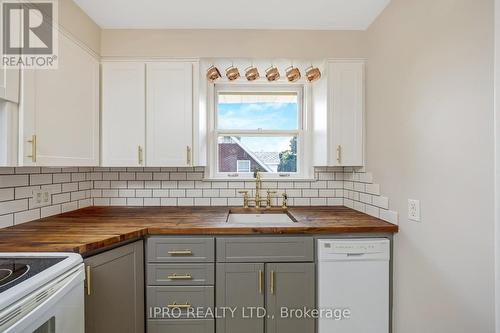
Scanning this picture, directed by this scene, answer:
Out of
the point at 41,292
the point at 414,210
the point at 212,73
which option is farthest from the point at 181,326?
the point at 212,73

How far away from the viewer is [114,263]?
1.39 m

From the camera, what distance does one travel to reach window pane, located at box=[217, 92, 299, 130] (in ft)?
7.87

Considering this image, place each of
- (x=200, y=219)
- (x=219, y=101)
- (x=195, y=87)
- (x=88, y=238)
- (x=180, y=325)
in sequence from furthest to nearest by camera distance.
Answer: (x=219, y=101)
(x=195, y=87)
(x=200, y=219)
(x=180, y=325)
(x=88, y=238)

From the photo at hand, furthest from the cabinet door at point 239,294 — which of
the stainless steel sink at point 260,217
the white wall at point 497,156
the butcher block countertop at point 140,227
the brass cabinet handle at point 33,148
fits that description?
the brass cabinet handle at point 33,148

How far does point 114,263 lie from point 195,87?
1.37m

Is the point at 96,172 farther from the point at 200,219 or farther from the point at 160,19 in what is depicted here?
the point at 160,19

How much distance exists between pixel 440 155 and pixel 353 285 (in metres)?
0.94

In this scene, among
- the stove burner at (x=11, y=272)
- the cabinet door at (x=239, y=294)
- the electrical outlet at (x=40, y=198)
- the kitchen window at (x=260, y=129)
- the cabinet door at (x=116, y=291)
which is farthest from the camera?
the kitchen window at (x=260, y=129)

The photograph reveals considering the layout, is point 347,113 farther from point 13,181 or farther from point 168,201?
point 13,181

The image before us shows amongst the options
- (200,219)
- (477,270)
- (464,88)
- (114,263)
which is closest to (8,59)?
(114,263)

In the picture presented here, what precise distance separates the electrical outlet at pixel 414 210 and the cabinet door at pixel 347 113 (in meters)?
0.59

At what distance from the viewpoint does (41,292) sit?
2.87 feet

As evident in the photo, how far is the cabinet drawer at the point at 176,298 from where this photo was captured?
5.10ft

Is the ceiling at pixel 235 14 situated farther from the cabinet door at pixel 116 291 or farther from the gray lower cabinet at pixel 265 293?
the gray lower cabinet at pixel 265 293
